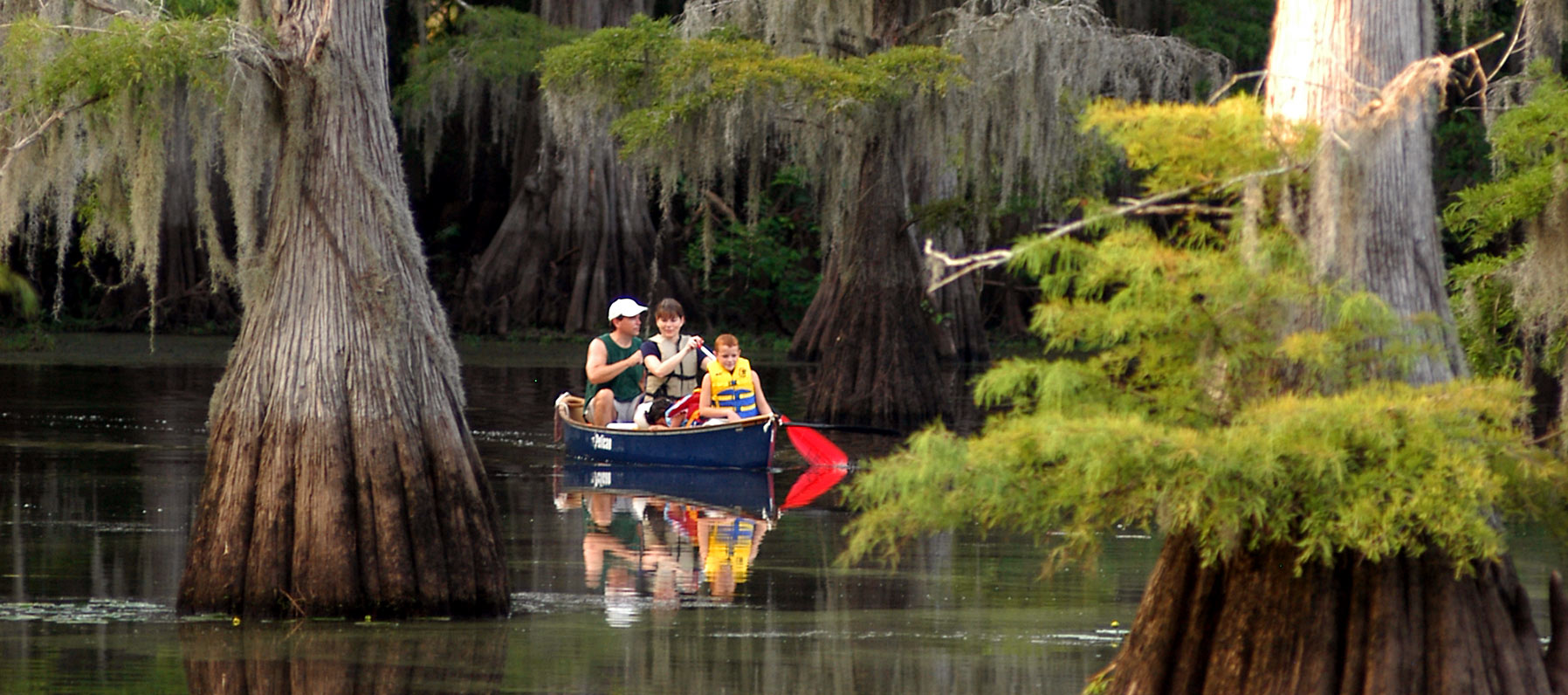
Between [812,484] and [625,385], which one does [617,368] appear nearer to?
[625,385]

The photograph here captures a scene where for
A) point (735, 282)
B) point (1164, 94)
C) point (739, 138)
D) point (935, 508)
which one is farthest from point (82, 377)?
point (935, 508)

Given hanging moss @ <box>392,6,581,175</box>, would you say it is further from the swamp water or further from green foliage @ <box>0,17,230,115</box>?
A: green foliage @ <box>0,17,230,115</box>

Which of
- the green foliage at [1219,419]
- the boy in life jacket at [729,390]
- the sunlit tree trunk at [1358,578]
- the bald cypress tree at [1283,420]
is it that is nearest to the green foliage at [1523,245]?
the sunlit tree trunk at [1358,578]

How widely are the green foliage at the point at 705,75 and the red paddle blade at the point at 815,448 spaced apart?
315 centimetres

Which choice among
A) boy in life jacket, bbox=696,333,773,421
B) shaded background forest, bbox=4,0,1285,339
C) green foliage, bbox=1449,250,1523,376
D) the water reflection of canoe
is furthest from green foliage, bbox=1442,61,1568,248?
shaded background forest, bbox=4,0,1285,339

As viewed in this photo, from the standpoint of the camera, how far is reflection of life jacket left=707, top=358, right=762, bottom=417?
1471cm

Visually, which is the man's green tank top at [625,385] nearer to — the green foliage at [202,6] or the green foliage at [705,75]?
the green foliage at [705,75]

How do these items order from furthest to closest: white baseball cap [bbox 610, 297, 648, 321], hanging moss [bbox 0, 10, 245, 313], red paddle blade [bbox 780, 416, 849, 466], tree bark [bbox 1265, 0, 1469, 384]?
red paddle blade [bbox 780, 416, 849, 466] < white baseball cap [bbox 610, 297, 648, 321] < hanging moss [bbox 0, 10, 245, 313] < tree bark [bbox 1265, 0, 1469, 384]

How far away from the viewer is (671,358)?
14.4 m

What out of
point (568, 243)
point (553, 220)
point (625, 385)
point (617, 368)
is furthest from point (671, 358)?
point (568, 243)

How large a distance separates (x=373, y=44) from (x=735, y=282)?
2883 cm

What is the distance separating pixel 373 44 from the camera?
8.24m

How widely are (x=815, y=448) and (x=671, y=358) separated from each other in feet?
5.22

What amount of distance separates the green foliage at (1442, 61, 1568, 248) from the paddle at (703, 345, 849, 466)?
7.89m
